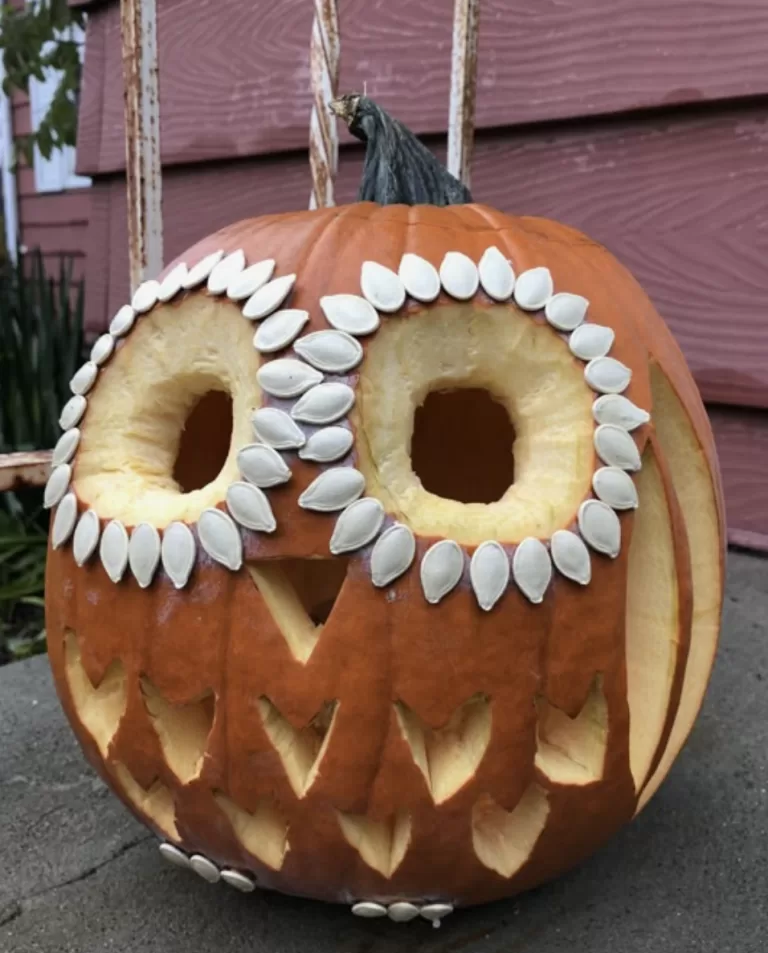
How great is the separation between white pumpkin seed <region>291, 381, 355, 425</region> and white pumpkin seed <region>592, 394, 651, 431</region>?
0.74ft

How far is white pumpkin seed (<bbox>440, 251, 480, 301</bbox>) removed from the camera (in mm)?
881

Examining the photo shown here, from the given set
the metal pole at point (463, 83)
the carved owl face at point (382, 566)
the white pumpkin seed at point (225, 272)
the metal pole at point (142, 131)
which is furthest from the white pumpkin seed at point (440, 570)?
the metal pole at point (142, 131)

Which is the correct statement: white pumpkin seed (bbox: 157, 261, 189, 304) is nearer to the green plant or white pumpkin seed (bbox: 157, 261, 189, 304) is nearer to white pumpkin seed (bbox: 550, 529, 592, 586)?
white pumpkin seed (bbox: 550, 529, 592, 586)

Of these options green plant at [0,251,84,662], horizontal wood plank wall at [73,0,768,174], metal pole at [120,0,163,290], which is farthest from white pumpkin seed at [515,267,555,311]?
green plant at [0,251,84,662]

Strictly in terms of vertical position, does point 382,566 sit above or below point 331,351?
below

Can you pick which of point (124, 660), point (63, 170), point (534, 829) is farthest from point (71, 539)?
point (63, 170)

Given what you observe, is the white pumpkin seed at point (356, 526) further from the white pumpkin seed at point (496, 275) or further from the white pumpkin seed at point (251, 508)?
the white pumpkin seed at point (496, 275)

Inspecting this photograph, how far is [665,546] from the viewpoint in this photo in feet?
3.03

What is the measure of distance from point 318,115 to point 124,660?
734 mm

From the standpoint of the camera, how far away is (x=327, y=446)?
818mm

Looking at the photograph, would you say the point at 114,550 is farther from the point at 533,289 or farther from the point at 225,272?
the point at 533,289

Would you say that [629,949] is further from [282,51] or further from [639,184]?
[282,51]

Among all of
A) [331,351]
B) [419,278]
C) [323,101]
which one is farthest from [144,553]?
[323,101]

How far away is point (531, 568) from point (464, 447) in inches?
14.2
